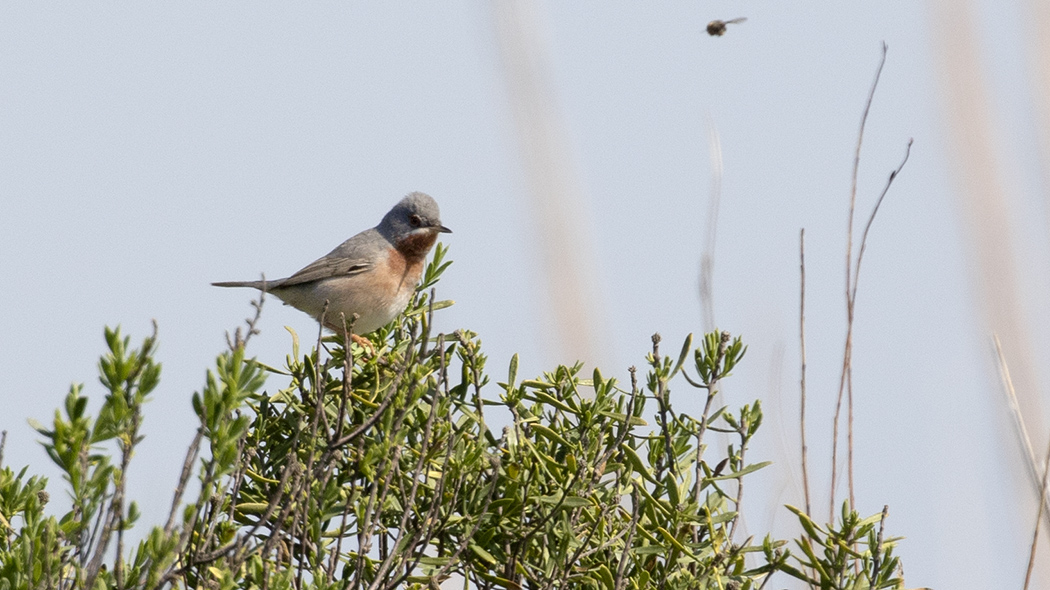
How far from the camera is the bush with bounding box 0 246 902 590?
2164 millimetres

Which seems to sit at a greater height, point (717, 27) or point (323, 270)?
point (717, 27)

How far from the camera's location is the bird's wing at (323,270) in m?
5.42

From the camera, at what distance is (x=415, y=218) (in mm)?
5594

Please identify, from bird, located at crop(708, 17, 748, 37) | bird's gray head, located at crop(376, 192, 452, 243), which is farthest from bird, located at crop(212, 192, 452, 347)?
bird, located at crop(708, 17, 748, 37)

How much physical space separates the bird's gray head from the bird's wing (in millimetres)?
292

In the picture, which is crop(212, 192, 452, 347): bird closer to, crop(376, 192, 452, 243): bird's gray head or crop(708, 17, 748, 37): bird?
crop(376, 192, 452, 243): bird's gray head

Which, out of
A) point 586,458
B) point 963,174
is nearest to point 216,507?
point 586,458

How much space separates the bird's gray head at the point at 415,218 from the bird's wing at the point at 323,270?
292 millimetres

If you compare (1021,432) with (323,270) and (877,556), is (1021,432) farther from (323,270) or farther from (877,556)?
Answer: (323,270)

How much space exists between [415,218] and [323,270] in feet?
1.78

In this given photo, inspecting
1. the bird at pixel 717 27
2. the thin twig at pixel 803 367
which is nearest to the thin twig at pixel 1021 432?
the thin twig at pixel 803 367

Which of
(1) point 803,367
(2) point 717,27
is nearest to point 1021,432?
(1) point 803,367

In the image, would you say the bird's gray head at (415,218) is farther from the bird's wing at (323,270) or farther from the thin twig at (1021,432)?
the thin twig at (1021,432)

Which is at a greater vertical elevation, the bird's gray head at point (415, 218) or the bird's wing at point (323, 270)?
the bird's gray head at point (415, 218)
